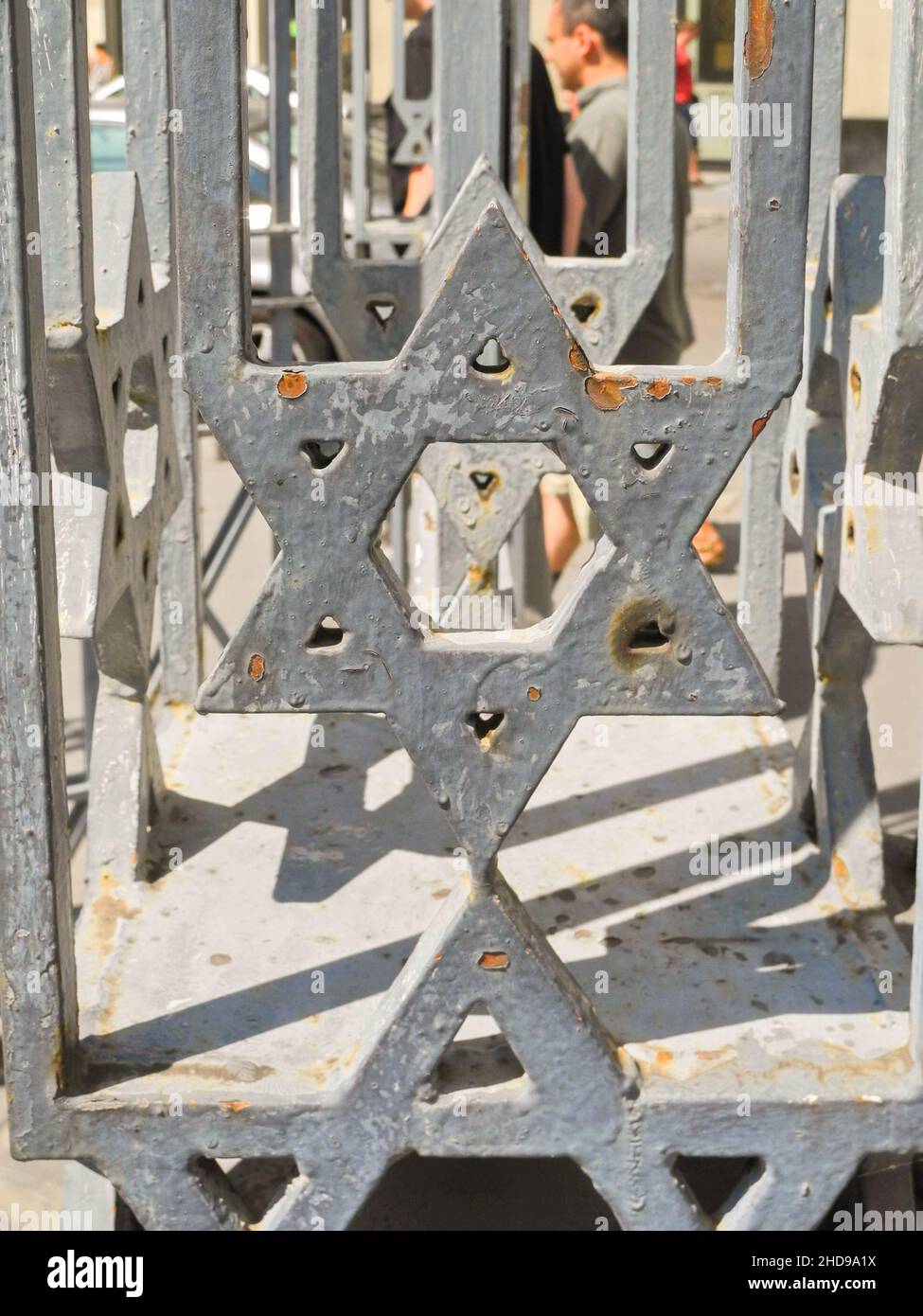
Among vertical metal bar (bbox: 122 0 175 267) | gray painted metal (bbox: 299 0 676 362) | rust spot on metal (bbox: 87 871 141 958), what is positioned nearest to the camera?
rust spot on metal (bbox: 87 871 141 958)

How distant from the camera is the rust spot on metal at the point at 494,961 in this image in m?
2.25

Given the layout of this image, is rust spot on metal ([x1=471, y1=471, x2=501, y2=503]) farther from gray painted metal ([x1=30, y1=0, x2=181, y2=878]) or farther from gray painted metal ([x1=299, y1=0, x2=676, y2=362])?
gray painted metal ([x1=30, y1=0, x2=181, y2=878])

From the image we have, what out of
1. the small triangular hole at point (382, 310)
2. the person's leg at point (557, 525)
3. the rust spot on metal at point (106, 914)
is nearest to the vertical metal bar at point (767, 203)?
the rust spot on metal at point (106, 914)

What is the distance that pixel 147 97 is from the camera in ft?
10.7

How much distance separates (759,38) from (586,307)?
74.0 inches

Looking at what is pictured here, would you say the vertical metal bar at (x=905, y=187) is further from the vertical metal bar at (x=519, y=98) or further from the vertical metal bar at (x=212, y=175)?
the vertical metal bar at (x=519, y=98)

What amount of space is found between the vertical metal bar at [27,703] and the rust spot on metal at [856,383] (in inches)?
46.0

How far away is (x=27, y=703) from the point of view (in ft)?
7.17

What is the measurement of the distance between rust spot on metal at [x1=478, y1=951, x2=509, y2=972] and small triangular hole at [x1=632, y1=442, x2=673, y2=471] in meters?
0.67

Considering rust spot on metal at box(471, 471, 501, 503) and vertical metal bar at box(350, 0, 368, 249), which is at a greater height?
vertical metal bar at box(350, 0, 368, 249)

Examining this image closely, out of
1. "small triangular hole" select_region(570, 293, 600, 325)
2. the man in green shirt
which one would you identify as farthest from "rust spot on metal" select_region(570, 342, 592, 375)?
the man in green shirt

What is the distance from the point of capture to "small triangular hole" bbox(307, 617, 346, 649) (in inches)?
85.0

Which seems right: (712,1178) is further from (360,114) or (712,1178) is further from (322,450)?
(360,114)

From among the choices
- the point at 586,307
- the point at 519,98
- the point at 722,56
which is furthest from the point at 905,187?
the point at 722,56
